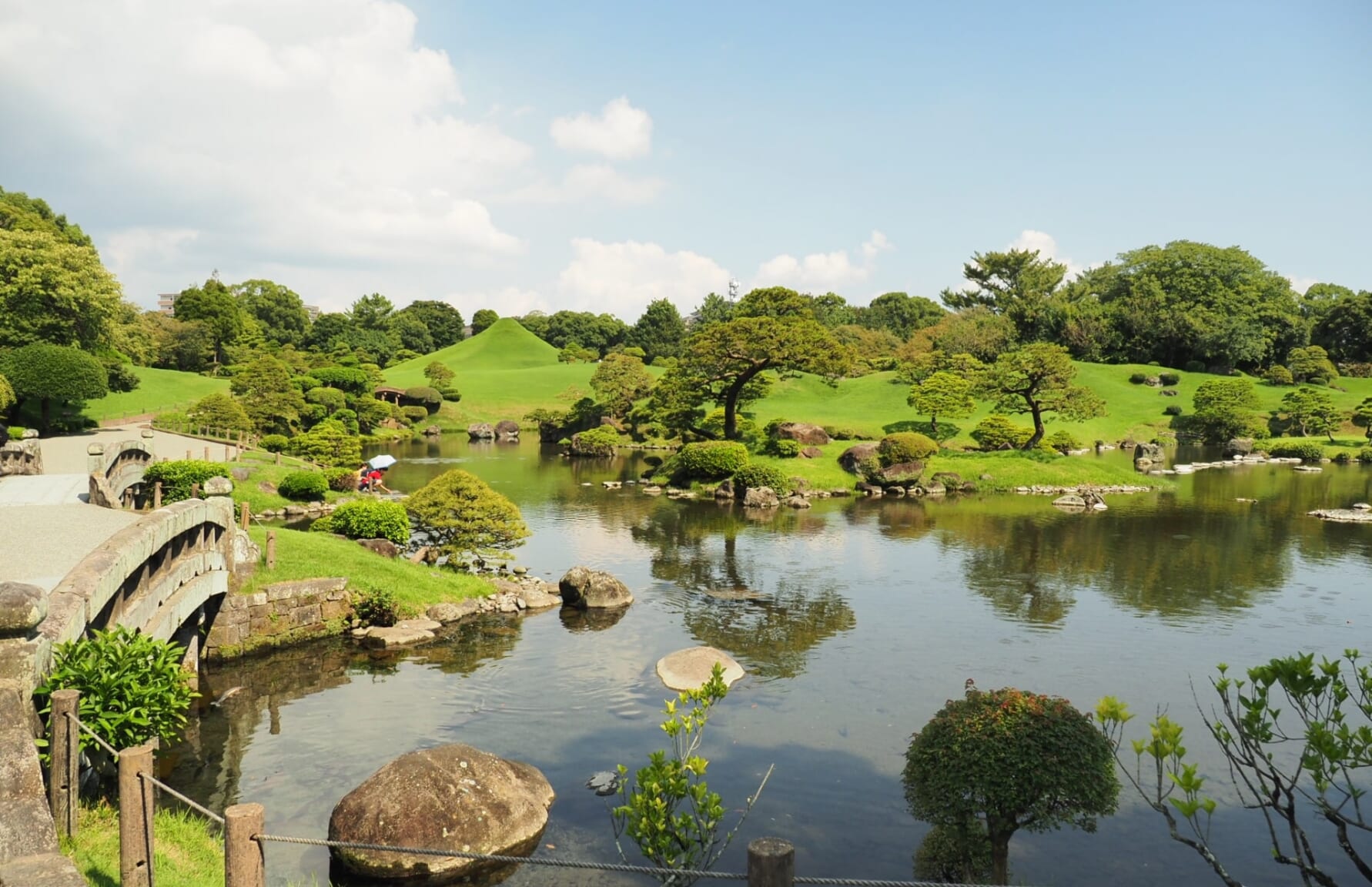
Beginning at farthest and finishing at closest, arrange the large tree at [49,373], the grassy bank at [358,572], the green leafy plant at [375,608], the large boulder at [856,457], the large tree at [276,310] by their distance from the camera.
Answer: the large tree at [276,310] → the large boulder at [856,457] → the large tree at [49,373] → the green leafy plant at [375,608] → the grassy bank at [358,572]

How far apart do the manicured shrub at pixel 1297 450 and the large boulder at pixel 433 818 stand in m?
80.3

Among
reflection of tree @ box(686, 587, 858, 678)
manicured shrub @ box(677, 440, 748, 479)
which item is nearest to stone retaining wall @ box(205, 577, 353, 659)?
reflection of tree @ box(686, 587, 858, 678)

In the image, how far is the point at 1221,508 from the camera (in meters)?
47.5

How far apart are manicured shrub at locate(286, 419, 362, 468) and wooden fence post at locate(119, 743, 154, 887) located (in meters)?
51.1

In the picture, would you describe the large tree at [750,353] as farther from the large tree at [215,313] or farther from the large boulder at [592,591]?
the large tree at [215,313]

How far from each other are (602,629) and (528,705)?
586cm

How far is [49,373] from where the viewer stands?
56.5 metres

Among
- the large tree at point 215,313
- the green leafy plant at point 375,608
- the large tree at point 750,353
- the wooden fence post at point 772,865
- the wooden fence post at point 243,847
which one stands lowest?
the green leafy plant at point 375,608

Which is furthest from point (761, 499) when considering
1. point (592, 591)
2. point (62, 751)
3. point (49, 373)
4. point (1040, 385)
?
point (49, 373)

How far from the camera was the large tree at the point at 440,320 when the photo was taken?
562 feet

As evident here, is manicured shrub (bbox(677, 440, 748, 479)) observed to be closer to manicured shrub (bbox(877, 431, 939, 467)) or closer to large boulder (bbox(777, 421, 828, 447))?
manicured shrub (bbox(877, 431, 939, 467))

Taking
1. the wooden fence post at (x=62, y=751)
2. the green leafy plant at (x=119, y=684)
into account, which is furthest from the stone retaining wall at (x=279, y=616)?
the wooden fence post at (x=62, y=751)

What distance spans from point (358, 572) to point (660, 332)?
4659 inches

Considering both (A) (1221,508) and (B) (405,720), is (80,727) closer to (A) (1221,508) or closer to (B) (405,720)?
(B) (405,720)
